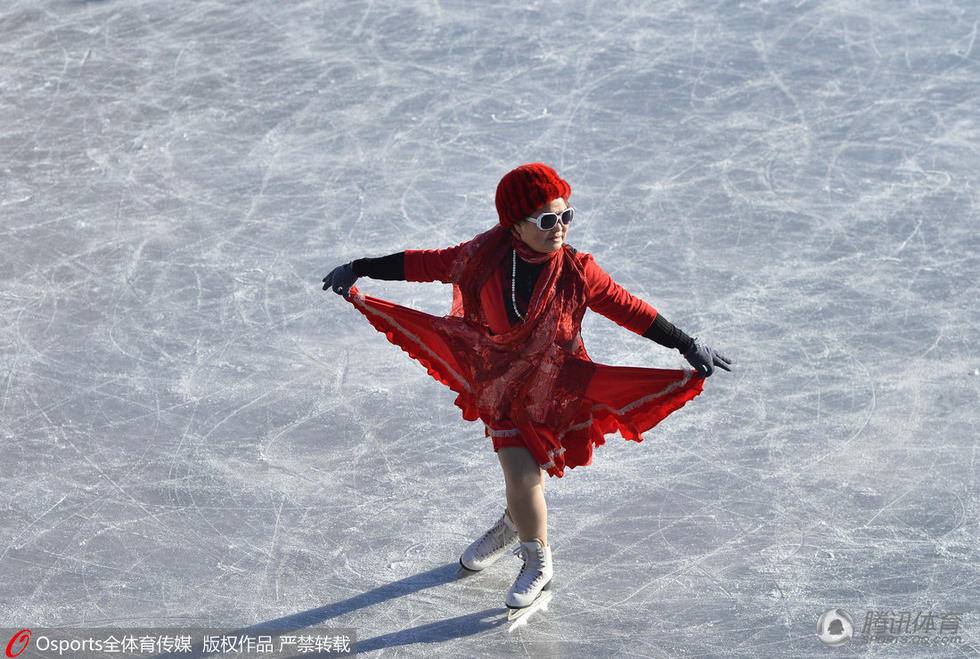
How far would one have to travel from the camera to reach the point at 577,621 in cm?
436

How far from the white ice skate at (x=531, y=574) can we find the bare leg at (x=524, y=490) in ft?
0.19

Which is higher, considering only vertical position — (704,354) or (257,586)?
(704,354)

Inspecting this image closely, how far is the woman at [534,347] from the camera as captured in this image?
13.4 feet

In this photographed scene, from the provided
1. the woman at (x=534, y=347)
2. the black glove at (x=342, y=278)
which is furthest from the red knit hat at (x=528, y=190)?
the black glove at (x=342, y=278)

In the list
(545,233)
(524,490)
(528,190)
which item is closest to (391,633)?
(524,490)

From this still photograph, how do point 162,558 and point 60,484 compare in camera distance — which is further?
point 60,484

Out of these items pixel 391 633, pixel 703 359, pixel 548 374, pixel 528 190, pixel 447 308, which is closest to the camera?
pixel 528 190

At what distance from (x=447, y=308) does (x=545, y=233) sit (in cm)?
245

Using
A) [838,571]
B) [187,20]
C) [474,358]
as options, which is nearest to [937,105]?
[838,571]

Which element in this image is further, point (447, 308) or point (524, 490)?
point (447, 308)

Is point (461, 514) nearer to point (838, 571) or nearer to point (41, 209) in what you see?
point (838, 571)

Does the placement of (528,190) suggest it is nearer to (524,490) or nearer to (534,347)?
(534,347)

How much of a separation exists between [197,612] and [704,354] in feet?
7.09

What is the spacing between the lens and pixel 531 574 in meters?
4.37
